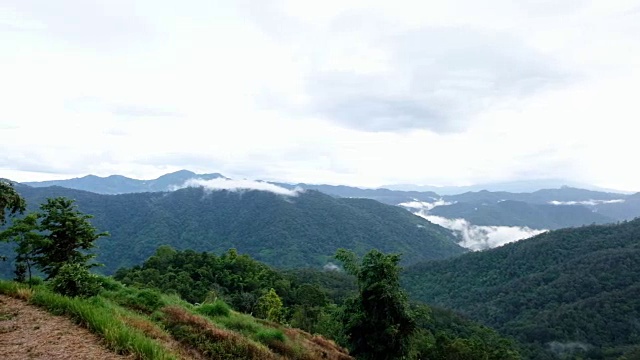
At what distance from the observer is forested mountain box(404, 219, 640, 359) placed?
126m

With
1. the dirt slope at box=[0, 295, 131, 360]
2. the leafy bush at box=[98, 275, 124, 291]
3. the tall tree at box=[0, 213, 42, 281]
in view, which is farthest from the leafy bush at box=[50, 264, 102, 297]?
the tall tree at box=[0, 213, 42, 281]

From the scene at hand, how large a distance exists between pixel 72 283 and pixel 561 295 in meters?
185

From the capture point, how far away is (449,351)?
1875 inches

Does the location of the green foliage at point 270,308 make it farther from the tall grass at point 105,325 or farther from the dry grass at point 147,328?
the tall grass at point 105,325

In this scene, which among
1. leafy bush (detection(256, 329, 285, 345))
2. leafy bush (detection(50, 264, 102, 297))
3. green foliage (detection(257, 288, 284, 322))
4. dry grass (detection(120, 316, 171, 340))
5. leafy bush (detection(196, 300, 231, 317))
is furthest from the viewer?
green foliage (detection(257, 288, 284, 322))

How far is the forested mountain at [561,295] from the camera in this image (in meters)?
126

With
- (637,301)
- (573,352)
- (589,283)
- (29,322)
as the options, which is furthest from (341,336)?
(589,283)

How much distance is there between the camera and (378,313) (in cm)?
1731

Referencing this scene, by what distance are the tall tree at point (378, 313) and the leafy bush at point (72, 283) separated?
10.6 metres

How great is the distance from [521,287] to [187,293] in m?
162

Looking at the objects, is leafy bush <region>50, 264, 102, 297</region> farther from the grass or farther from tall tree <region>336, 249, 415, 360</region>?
tall tree <region>336, 249, 415, 360</region>

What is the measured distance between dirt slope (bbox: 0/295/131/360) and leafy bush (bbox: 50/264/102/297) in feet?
6.87

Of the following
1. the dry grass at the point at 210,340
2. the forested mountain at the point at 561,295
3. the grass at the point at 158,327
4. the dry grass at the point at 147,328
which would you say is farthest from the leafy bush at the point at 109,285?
the forested mountain at the point at 561,295

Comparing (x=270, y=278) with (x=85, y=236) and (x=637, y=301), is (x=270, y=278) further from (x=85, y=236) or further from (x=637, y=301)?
(x=637, y=301)
